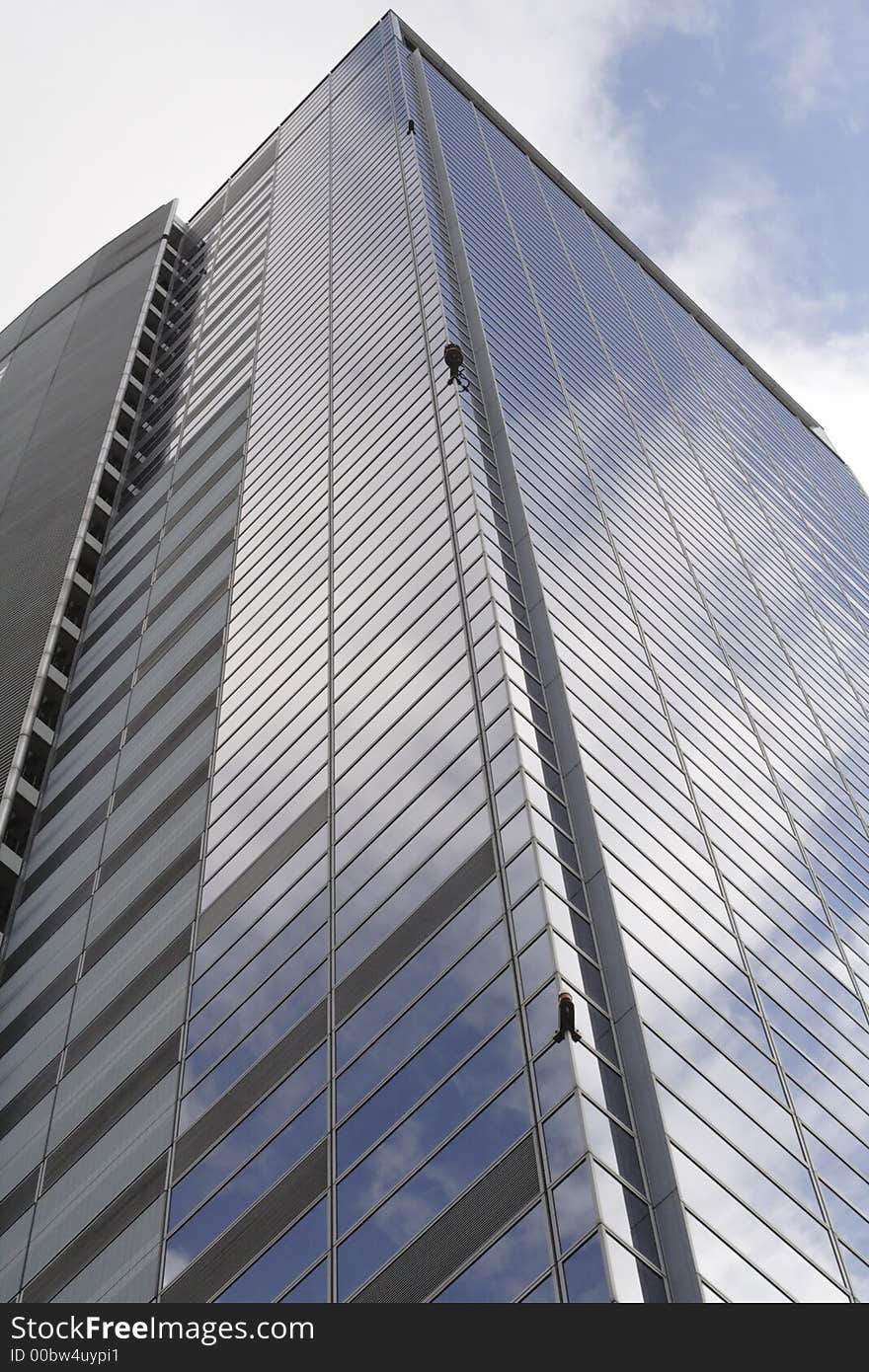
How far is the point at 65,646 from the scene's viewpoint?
6231 centimetres

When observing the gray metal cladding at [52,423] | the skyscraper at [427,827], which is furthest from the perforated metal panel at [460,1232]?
the gray metal cladding at [52,423]

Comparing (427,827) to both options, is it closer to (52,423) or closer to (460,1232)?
(460,1232)

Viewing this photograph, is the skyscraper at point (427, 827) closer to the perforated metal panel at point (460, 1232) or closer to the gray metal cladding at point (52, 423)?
the perforated metal panel at point (460, 1232)

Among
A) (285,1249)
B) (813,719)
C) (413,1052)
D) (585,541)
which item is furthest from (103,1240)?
(813,719)

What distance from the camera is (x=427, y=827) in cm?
3212

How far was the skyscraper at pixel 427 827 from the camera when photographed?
2606cm

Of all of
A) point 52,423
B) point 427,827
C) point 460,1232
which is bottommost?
point 460,1232

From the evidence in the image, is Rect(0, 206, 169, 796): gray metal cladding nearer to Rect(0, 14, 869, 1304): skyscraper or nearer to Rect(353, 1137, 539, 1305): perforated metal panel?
Rect(0, 14, 869, 1304): skyscraper

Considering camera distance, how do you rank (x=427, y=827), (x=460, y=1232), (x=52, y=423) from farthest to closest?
1. (x=52, y=423)
2. (x=427, y=827)
3. (x=460, y=1232)

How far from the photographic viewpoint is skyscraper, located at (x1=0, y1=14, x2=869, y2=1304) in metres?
26.1

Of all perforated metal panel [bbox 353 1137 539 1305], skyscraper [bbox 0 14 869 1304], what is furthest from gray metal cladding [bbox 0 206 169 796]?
perforated metal panel [bbox 353 1137 539 1305]

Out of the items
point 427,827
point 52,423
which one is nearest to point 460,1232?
point 427,827
